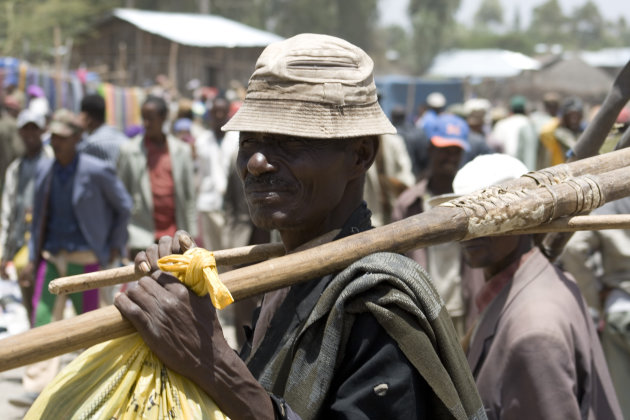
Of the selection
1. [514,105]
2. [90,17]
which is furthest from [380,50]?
[514,105]

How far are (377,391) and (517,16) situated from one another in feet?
577

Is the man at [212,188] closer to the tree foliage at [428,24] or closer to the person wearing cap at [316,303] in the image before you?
the person wearing cap at [316,303]

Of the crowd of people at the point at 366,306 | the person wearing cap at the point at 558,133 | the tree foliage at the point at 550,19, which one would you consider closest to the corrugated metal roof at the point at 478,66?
the person wearing cap at the point at 558,133

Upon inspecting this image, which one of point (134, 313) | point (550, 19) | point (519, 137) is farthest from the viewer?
point (550, 19)

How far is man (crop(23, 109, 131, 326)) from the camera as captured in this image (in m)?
6.30

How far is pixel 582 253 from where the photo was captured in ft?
14.3

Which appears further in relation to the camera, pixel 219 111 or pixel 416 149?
pixel 219 111

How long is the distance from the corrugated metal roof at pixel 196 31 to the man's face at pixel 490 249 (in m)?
23.8

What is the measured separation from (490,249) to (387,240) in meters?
1.45

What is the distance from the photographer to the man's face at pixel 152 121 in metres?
7.48

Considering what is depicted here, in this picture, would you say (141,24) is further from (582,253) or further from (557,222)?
(557,222)

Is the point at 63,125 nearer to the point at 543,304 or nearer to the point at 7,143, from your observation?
the point at 543,304

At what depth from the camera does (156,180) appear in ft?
24.9

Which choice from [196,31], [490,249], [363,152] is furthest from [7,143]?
[196,31]
